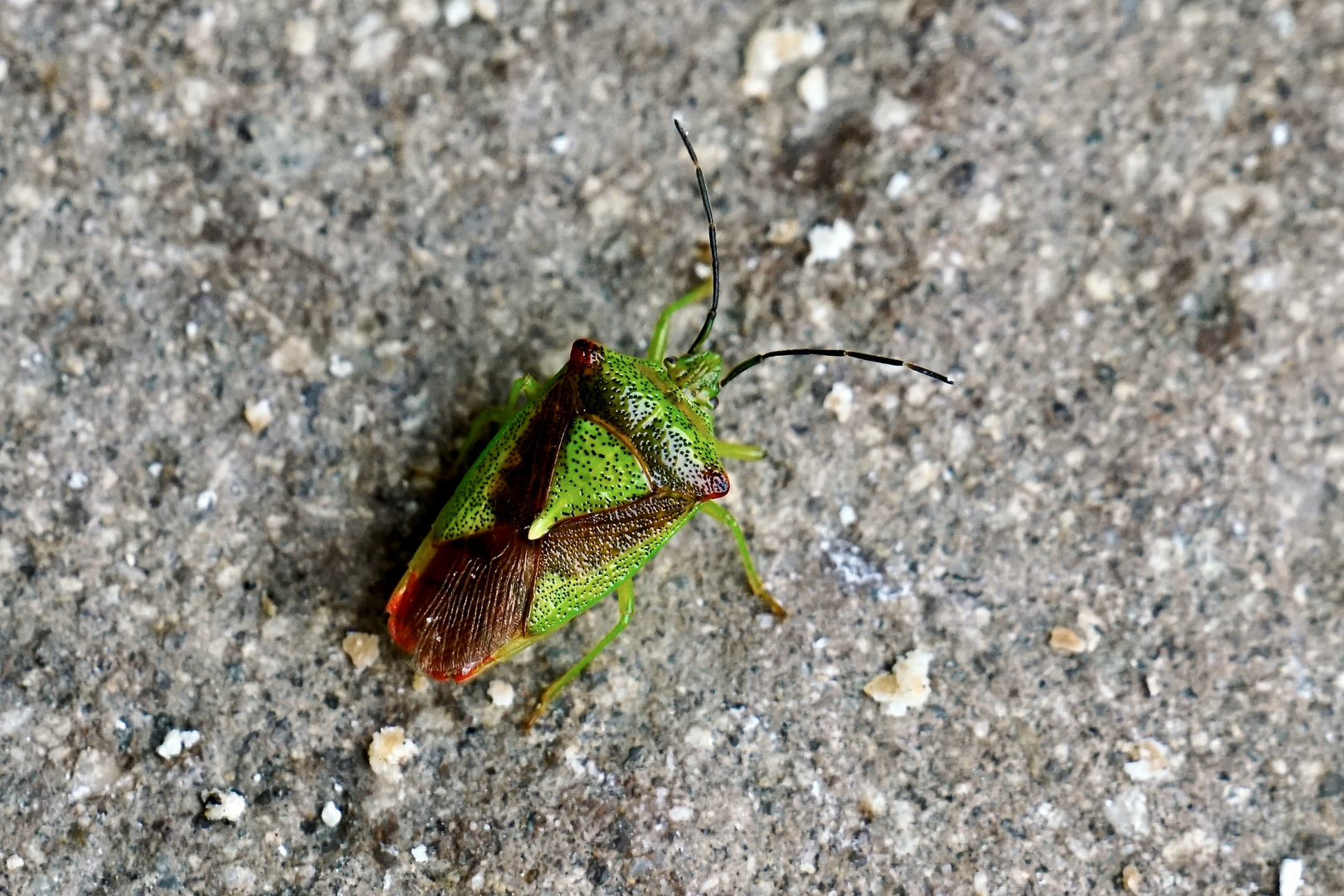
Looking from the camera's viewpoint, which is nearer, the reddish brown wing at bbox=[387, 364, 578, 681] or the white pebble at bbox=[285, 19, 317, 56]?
the reddish brown wing at bbox=[387, 364, 578, 681]

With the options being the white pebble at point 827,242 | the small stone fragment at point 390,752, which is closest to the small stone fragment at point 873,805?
the small stone fragment at point 390,752

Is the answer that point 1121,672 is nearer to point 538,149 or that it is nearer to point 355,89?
point 538,149

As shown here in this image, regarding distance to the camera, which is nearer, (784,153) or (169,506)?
(169,506)

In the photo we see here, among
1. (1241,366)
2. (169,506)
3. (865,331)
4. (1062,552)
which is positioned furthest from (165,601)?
(1241,366)

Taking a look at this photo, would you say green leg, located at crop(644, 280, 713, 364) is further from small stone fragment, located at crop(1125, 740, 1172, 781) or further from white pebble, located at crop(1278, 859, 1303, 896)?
white pebble, located at crop(1278, 859, 1303, 896)

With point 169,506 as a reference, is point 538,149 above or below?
above

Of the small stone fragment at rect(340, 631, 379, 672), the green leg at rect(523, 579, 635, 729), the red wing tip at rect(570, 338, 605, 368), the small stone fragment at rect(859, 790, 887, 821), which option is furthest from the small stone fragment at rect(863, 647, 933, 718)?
the small stone fragment at rect(340, 631, 379, 672)

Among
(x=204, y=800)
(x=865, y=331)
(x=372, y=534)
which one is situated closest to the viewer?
(x=204, y=800)
